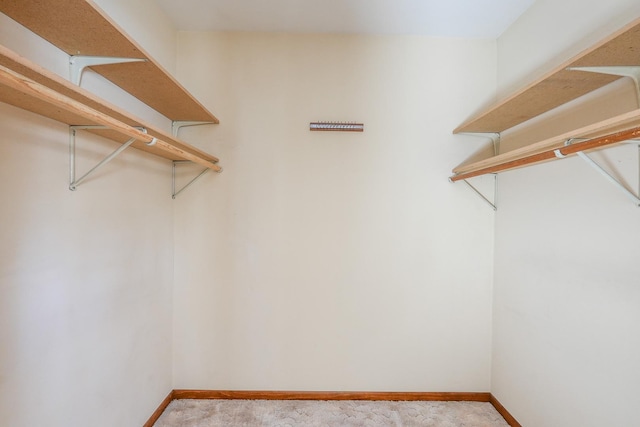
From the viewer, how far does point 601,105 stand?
142 centimetres

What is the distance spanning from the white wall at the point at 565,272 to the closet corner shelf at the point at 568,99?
27 centimetres

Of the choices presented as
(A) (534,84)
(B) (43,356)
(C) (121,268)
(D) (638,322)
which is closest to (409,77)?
(A) (534,84)

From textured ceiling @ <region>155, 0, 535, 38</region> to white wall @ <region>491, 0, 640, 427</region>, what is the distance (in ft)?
0.76

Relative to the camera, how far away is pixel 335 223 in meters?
2.27

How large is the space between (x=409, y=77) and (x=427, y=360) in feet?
7.56

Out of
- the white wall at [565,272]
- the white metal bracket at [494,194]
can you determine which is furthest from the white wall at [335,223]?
the white wall at [565,272]

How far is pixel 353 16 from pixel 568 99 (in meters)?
1.48

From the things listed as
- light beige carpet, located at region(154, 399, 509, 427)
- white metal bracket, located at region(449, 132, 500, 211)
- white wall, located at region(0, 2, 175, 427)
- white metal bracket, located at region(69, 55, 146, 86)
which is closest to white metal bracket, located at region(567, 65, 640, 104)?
white metal bracket, located at region(449, 132, 500, 211)

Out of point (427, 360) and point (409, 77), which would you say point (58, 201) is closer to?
point (409, 77)

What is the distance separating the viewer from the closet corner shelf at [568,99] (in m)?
1.04

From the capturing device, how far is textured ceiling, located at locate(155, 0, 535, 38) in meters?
1.92

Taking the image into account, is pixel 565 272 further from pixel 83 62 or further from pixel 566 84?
pixel 83 62

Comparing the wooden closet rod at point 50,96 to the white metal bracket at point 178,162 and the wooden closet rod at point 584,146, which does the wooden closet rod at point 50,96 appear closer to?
the white metal bracket at point 178,162

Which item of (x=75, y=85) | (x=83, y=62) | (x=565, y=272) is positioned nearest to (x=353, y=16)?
(x=83, y=62)
